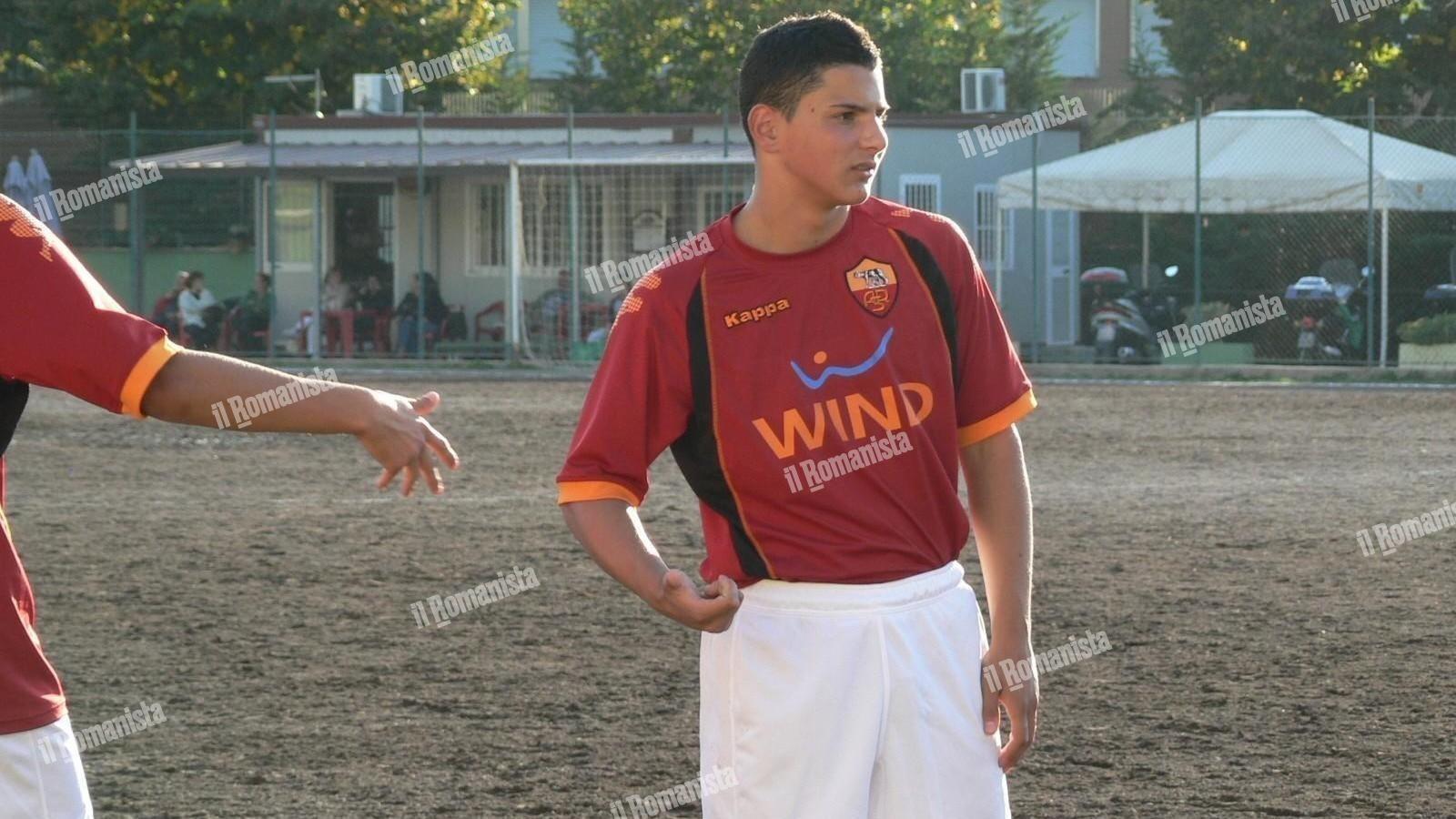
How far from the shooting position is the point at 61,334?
280 centimetres

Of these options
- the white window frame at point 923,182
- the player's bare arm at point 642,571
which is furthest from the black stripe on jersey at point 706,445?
the white window frame at point 923,182

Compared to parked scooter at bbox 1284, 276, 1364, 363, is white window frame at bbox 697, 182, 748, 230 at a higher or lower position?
higher

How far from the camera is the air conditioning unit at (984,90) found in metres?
29.6

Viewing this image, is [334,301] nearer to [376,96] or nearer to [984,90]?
[376,96]

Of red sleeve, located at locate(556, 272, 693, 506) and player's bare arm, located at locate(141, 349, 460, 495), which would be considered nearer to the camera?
player's bare arm, located at locate(141, 349, 460, 495)

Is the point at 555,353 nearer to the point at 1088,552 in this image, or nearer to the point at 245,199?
the point at 245,199

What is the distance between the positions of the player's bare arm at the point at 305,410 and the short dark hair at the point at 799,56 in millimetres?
902

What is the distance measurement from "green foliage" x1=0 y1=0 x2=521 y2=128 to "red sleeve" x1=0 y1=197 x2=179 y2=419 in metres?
36.4

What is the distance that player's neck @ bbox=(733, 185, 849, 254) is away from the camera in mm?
3508

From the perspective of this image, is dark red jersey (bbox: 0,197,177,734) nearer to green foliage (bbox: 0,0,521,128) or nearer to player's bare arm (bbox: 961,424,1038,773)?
player's bare arm (bbox: 961,424,1038,773)

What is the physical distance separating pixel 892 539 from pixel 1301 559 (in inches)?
302

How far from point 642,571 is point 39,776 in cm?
99

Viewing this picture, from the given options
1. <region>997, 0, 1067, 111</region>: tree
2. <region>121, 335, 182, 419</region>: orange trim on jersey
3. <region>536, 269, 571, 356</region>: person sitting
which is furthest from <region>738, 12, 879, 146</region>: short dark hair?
<region>997, 0, 1067, 111</region>: tree

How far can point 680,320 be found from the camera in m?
3.45
